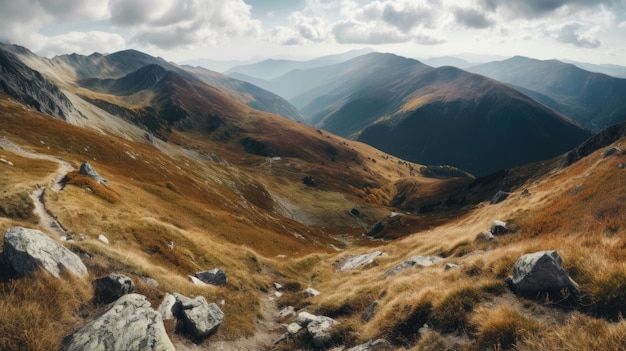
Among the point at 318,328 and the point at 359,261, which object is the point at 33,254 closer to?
the point at 318,328

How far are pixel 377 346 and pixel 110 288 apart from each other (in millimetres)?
11670

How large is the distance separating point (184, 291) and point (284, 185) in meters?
150

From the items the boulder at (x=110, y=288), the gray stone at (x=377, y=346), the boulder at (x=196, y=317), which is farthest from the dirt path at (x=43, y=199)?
the gray stone at (x=377, y=346)

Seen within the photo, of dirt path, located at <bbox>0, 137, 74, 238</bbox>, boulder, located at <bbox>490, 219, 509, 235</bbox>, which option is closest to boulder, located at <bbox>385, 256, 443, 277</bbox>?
boulder, located at <bbox>490, 219, 509, 235</bbox>

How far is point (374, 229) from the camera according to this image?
9888 cm

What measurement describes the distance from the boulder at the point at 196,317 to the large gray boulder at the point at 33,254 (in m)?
4.74

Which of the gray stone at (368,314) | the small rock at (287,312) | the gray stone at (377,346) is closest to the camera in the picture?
the gray stone at (377,346)

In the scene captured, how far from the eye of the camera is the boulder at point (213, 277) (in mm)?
26156

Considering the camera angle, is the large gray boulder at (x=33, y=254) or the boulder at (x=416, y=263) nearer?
the large gray boulder at (x=33, y=254)

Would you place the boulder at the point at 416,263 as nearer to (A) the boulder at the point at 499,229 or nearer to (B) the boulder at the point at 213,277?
(A) the boulder at the point at 499,229

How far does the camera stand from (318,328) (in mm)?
16156

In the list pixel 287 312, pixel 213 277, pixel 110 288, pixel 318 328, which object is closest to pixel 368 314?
pixel 318 328

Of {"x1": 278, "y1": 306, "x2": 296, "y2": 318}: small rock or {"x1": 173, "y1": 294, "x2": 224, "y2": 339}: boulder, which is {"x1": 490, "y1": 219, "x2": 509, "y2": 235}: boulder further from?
{"x1": 173, "y1": 294, "x2": 224, "y2": 339}: boulder

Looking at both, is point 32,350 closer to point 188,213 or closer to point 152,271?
point 152,271
